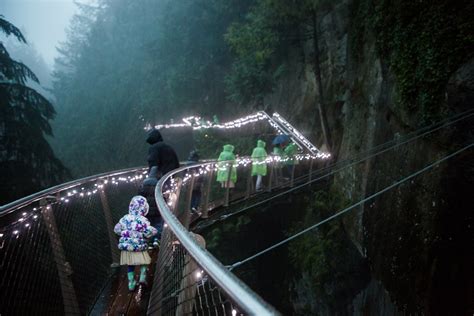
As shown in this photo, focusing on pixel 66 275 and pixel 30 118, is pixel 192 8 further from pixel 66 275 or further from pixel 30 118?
pixel 66 275

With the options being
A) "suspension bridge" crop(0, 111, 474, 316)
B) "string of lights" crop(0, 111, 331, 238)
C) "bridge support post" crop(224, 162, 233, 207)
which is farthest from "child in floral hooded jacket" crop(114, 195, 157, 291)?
"bridge support post" crop(224, 162, 233, 207)

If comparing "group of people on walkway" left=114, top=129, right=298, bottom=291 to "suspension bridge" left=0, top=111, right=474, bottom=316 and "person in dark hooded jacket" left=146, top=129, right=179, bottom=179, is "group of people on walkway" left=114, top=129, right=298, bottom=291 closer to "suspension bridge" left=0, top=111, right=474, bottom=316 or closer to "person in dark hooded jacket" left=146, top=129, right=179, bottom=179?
"person in dark hooded jacket" left=146, top=129, right=179, bottom=179

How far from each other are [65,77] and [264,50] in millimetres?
24484

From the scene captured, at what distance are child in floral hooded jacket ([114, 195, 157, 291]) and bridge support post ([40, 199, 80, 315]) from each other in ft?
2.06

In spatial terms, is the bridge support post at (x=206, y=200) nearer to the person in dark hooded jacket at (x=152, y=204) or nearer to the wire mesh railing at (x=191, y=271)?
the wire mesh railing at (x=191, y=271)

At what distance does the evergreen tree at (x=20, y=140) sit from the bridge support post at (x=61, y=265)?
24.3 ft

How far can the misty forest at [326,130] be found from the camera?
5855mm

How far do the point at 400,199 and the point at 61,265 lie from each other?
21.1 feet

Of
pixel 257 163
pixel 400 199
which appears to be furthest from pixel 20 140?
pixel 400 199

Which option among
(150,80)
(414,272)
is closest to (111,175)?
(414,272)

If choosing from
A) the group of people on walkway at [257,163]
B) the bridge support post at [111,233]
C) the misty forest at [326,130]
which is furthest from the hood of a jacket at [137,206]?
the group of people on walkway at [257,163]

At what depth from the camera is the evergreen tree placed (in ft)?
35.4

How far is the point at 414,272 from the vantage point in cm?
621

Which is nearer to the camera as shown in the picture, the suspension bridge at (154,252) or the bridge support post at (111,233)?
the suspension bridge at (154,252)
